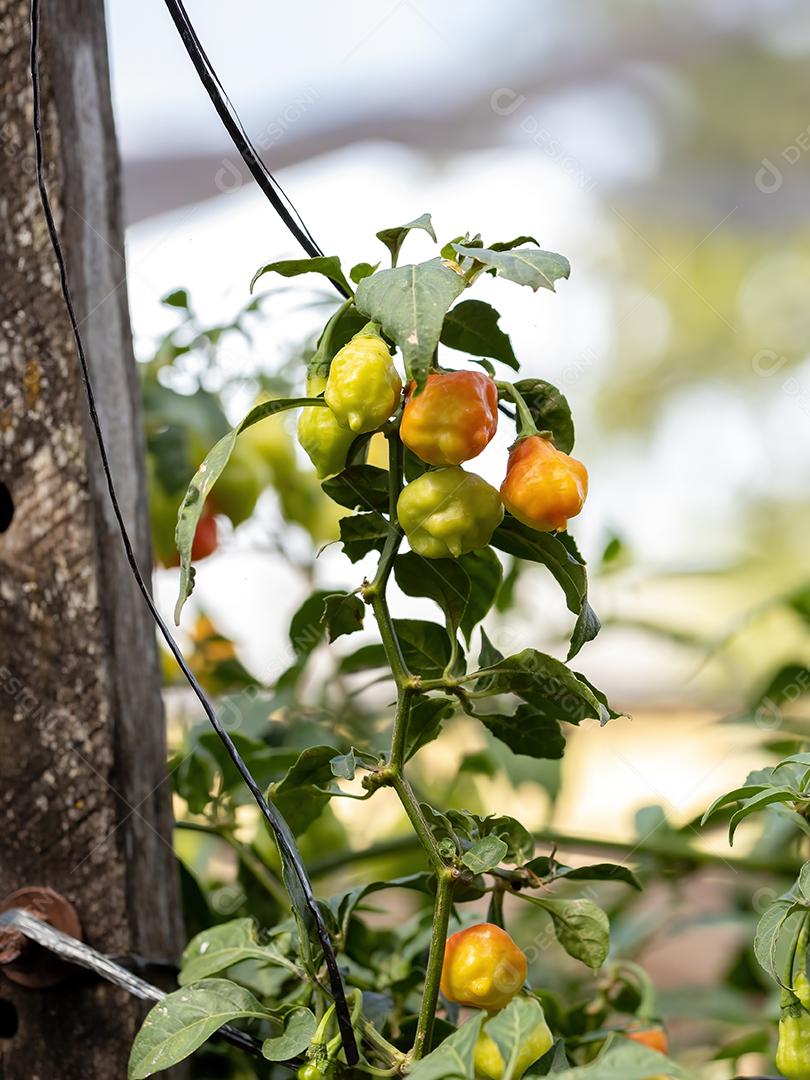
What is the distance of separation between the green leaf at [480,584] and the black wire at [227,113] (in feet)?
0.47

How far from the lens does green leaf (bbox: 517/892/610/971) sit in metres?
0.39

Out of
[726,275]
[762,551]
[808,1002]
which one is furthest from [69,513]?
[726,275]

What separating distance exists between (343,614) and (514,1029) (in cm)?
15

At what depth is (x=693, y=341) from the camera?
4.90 meters

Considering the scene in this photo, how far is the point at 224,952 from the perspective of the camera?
0.44 meters

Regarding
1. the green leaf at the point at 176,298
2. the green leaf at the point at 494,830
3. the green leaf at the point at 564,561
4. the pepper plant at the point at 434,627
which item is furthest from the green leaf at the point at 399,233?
the green leaf at the point at 176,298

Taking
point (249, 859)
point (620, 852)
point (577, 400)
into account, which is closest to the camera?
point (249, 859)

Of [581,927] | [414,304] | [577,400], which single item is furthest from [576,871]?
[577,400]

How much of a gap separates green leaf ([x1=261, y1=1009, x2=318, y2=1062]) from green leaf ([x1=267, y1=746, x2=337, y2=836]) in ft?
0.26

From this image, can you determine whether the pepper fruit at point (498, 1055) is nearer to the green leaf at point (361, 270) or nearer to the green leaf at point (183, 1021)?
the green leaf at point (183, 1021)

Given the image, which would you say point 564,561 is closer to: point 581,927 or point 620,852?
point 581,927

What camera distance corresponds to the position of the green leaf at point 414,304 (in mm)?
305

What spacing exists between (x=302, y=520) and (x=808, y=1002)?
1.93ft

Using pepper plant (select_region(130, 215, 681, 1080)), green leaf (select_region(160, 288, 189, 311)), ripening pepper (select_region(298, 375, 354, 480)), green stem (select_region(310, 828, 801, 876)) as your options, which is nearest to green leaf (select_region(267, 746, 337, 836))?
pepper plant (select_region(130, 215, 681, 1080))
